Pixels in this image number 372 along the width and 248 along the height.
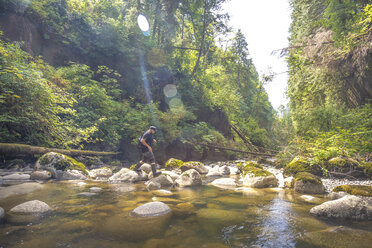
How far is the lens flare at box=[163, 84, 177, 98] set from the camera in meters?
17.5

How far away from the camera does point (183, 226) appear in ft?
10.4

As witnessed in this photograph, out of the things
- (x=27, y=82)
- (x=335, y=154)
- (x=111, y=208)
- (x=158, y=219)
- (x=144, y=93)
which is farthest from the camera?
(x=144, y=93)

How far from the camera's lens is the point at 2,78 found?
595cm

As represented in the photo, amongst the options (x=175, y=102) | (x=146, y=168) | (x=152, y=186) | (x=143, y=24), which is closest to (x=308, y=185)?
(x=152, y=186)

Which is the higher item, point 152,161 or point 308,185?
point 152,161

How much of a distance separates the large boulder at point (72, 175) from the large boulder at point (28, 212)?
13.4 feet

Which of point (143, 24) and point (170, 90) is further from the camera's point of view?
point (143, 24)

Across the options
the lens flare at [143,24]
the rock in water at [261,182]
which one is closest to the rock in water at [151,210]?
the rock in water at [261,182]

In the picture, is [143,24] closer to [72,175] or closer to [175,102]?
[175,102]

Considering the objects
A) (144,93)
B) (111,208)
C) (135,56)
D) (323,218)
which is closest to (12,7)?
(135,56)

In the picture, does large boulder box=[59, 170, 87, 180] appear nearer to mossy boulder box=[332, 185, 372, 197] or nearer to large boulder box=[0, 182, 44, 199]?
large boulder box=[0, 182, 44, 199]

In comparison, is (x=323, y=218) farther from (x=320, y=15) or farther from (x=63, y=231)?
(x=320, y=15)

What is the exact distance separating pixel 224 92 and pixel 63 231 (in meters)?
20.0

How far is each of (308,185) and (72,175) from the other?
335 inches
